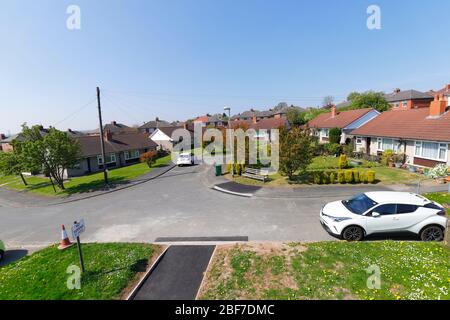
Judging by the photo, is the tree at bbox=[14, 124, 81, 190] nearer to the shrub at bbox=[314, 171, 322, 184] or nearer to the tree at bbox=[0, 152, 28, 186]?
the tree at bbox=[0, 152, 28, 186]

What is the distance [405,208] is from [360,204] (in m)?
1.46

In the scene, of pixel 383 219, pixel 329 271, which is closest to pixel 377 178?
pixel 383 219

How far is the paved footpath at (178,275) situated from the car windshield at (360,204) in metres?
5.79

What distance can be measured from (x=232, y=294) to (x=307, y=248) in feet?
11.2

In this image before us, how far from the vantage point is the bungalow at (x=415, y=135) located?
18453mm

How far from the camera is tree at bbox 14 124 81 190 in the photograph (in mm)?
21344

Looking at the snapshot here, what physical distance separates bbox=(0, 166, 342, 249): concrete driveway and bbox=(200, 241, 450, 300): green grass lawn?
1.55 metres

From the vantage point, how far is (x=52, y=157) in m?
22.2

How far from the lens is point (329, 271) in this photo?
22.7 ft

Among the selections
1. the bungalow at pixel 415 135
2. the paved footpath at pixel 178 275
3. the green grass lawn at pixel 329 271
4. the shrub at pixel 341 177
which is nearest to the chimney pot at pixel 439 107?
the bungalow at pixel 415 135

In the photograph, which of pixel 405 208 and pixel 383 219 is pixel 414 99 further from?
pixel 383 219

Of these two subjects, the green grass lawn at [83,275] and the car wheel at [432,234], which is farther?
the car wheel at [432,234]

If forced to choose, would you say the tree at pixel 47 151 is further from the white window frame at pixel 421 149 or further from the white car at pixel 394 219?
the white window frame at pixel 421 149

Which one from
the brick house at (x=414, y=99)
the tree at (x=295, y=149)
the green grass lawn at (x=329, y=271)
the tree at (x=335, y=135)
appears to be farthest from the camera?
the brick house at (x=414, y=99)
